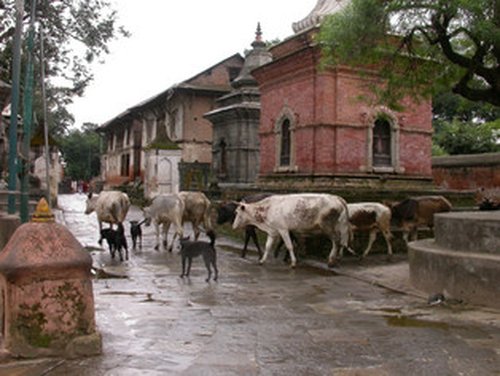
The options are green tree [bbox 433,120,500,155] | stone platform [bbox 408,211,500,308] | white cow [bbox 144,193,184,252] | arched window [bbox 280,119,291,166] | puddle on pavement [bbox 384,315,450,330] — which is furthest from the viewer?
green tree [bbox 433,120,500,155]

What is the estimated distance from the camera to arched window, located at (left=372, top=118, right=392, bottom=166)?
17.5 m

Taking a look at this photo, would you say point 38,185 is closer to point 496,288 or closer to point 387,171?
point 387,171

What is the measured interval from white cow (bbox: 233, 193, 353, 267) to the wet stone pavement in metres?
1.65

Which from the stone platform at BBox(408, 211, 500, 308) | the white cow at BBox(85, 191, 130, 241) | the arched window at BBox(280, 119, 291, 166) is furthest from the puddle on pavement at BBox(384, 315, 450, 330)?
the arched window at BBox(280, 119, 291, 166)

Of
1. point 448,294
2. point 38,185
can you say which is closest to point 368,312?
point 448,294

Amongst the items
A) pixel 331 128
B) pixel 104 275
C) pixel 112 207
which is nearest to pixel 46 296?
pixel 104 275

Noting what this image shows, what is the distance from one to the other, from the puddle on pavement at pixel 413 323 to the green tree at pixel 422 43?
14.7ft

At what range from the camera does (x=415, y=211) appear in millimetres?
14555

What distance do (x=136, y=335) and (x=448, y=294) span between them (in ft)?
15.8

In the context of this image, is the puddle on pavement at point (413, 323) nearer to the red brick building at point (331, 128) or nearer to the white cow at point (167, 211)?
the white cow at point (167, 211)

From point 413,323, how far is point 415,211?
7.67m

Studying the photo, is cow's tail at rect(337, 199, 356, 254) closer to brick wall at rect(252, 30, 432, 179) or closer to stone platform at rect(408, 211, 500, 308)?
stone platform at rect(408, 211, 500, 308)

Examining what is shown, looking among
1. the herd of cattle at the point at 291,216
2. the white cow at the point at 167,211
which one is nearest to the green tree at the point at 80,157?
the herd of cattle at the point at 291,216

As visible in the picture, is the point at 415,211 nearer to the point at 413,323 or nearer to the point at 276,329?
the point at 413,323
